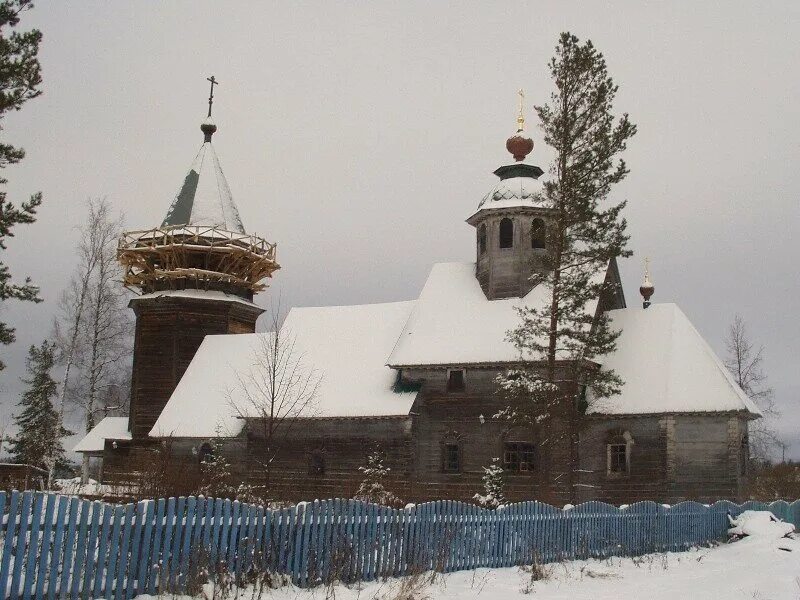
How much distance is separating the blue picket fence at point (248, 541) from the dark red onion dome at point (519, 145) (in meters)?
19.3

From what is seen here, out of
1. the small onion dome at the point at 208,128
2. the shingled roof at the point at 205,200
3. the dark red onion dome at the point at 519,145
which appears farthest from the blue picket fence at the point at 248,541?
the small onion dome at the point at 208,128

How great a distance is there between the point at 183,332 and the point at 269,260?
5.68 metres

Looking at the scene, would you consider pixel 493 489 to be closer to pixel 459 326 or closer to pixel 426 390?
pixel 426 390

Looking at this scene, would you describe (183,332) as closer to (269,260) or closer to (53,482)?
(269,260)

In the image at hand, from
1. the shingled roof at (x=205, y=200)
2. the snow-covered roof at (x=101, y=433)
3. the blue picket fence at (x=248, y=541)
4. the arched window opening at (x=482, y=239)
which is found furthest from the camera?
the shingled roof at (x=205, y=200)

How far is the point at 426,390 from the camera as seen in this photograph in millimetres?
28625

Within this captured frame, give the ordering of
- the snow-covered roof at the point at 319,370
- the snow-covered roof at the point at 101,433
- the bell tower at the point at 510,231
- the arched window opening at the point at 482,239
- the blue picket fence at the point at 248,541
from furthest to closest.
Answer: the snow-covered roof at the point at 101,433 < the arched window opening at the point at 482,239 < the bell tower at the point at 510,231 < the snow-covered roof at the point at 319,370 < the blue picket fence at the point at 248,541

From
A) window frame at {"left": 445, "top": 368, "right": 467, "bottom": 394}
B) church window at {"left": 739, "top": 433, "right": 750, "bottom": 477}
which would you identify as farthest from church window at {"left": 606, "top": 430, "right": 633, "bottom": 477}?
window frame at {"left": 445, "top": 368, "right": 467, "bottom": 394}

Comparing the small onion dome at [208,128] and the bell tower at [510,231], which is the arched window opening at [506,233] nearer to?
the bell tower at [510,231]

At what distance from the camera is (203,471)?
28.8m

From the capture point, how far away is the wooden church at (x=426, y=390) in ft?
85.0

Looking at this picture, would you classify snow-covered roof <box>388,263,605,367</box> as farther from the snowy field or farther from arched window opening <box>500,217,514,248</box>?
the snowy field

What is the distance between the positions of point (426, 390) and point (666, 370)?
846cm

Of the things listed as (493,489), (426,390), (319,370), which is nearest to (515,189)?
(426,390)
